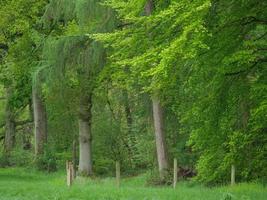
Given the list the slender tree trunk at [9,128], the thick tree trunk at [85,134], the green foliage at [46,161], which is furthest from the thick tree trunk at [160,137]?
→ the slender tree trunk at [9,128]

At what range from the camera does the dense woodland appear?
14375mm

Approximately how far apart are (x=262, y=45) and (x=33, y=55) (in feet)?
73.5

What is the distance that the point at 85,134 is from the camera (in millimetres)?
31969

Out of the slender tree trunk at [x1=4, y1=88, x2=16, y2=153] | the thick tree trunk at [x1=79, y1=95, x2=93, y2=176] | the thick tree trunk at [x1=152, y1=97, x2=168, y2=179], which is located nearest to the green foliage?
the thick tree trunk at [x1=79, y1=95, x2=93, y2=176]

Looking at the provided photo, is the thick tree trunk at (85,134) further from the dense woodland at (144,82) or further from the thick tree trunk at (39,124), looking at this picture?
the thick tree trunk at (39,124)

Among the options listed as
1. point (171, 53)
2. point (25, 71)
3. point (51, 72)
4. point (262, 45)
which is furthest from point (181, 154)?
point (171, 53)

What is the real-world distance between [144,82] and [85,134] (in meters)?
8.07

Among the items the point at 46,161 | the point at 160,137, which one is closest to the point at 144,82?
the point at 160,137

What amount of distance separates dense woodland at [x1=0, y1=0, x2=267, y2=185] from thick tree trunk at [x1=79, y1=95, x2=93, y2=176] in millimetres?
55

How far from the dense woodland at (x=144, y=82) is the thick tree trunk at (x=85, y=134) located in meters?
0.06

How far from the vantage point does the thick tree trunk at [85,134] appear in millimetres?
31391

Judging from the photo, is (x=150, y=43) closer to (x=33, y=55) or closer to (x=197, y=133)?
(x=197, y=133)

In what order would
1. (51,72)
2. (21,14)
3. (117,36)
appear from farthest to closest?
(21,14) < (51,72) < (117,36)

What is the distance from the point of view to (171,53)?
1216cm
